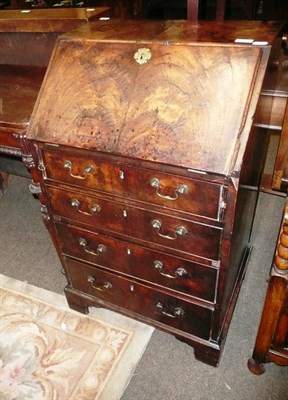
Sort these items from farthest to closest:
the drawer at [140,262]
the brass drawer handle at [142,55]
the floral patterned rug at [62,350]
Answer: the floral patterned rug at [62,350] < the drawer at [140,262] < the brass drawer handle at [142,55]

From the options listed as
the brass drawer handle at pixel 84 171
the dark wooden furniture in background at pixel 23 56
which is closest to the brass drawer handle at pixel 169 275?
the brass drawer handle at pixel 84 171

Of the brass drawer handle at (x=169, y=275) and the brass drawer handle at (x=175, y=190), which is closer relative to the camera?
the brass drawer handle at (x=175, y=190)

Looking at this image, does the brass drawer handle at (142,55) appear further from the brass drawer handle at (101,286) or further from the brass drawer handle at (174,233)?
the brass drawer handle at (101,286)

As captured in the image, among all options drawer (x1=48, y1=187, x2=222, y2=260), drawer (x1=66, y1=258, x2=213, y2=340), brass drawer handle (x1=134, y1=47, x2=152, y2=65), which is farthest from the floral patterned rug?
brass drawer handle (x1=134, y1=47, x2=152, y2=65)

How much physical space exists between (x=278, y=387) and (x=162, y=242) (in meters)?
0.85

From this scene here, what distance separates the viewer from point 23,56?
5.68 feet

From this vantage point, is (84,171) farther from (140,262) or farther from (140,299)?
(140,299)

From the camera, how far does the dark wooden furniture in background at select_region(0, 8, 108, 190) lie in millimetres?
1288

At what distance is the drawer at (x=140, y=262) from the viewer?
119cm

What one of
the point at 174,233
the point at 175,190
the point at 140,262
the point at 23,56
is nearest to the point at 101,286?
the point at 140,262

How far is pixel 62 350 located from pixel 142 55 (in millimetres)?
1381

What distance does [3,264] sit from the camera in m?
2.08

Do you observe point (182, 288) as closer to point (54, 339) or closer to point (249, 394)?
point (249, 394)

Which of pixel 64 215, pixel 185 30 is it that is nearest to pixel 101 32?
pixel 185 30
